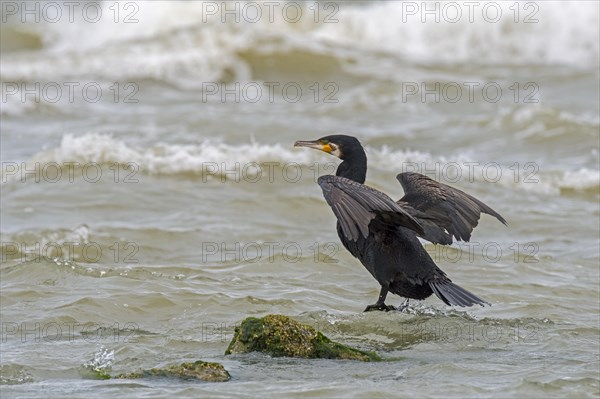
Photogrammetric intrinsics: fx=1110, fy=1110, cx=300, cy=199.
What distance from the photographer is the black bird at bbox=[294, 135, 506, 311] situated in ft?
23.5

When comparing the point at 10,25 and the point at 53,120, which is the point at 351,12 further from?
the point at 53,120

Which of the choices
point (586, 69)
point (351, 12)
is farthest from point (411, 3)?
point (586, 69)

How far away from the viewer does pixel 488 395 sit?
587cm

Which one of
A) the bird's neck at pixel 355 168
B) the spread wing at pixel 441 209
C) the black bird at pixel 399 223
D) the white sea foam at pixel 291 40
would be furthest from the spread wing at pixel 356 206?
the white sea foam at pixel 291 40

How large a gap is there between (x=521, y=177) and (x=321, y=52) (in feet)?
31.4

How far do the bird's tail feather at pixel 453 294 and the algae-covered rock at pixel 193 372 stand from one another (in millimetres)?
1983

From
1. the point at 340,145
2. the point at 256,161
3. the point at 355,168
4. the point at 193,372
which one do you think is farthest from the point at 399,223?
the point at 256,161

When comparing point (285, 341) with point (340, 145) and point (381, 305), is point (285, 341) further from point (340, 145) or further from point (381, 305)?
point (340, 145)

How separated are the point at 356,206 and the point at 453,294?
3.49 ft

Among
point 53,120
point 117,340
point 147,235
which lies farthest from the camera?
point 53,120

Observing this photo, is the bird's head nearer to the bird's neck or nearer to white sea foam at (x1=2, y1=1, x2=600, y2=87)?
the bird's neck

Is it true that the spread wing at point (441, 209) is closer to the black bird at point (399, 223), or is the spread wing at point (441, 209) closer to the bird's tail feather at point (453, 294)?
the black bird at point (399, 223)

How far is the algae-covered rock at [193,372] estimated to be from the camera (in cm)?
604

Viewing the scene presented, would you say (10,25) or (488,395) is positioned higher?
(10,25)
